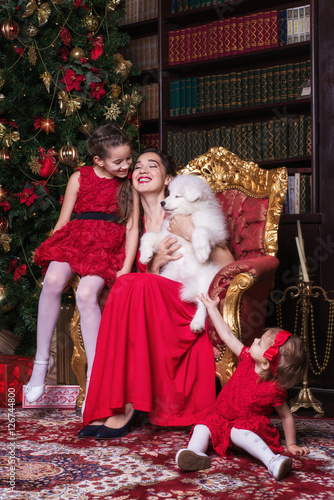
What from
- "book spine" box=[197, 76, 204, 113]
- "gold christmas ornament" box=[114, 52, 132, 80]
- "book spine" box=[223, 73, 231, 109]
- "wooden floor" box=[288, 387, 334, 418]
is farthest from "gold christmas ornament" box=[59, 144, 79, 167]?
"wooden floor" box=[288, 387, 334, 418]

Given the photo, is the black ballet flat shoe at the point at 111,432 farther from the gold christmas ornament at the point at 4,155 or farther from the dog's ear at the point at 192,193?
the gold christmas ornament at the point at 4,155

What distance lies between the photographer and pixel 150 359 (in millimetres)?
2350

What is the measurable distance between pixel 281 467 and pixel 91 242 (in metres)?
1.40

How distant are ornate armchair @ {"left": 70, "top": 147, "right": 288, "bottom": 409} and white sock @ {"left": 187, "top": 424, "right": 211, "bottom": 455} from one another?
351 millimetres

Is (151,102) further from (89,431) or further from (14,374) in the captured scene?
(89,431)

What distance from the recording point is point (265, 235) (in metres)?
A: 2.82

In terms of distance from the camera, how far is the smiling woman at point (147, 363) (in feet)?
7.51

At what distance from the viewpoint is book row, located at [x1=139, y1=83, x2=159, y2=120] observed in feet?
14.1

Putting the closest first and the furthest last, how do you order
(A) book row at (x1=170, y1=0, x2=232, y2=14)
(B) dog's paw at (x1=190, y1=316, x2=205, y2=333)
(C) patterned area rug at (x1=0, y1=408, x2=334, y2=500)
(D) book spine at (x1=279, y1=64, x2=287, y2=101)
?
(C) patterned area rug at (x1=0, y1=408, x2=334, y2=500), (B) dog's paw at (x1=190, y1=316, x2=205, y2=333), (D) book spine at (x1=279, y1=64, x2=287, y2=101), (A) book row at (x1=170, y1=0, x2=232, y2=14)

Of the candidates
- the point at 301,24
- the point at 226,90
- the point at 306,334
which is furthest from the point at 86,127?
the point at 306,334

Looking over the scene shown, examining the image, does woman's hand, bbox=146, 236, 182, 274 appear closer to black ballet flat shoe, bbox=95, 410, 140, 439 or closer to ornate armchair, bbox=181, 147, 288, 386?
ornate armchair, bbox=181, 147, 288, 386

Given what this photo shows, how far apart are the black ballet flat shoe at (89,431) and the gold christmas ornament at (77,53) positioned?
96.0 inches

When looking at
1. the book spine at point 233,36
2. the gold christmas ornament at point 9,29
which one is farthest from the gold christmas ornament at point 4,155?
the book spine at point 233,36

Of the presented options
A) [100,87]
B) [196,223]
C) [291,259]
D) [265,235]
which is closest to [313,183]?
[291,259]
